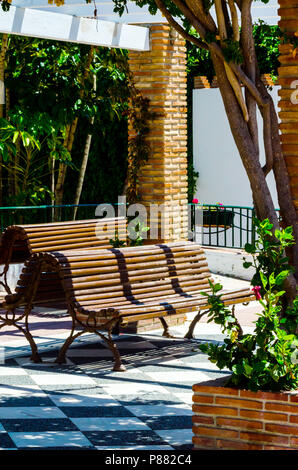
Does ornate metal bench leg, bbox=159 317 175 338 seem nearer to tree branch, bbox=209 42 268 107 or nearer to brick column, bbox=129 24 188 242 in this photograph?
brick column, bbox=129 24 188 242

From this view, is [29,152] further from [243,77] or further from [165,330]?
[243,77]

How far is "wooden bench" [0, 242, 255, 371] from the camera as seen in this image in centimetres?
794

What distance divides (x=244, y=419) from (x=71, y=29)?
647 cm

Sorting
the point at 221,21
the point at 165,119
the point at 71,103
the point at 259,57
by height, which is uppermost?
the point at 259,57

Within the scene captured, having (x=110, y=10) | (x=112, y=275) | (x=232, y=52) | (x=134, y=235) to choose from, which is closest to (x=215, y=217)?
(x=134, y=235)

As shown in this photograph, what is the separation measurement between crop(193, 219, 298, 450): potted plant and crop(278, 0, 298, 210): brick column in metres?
0.66

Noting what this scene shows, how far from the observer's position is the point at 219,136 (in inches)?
788

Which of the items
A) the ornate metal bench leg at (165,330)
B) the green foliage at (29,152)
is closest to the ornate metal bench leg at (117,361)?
the ornate metal bench leg at (165,330)

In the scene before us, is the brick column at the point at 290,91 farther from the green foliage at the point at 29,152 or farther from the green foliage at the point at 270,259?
the green foliage at the point at 29,152

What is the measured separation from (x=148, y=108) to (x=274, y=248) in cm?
584

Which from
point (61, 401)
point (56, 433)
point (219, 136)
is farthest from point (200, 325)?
point (219, 136)

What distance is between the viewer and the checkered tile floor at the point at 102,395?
19.1 feet

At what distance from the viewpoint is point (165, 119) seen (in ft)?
35.0

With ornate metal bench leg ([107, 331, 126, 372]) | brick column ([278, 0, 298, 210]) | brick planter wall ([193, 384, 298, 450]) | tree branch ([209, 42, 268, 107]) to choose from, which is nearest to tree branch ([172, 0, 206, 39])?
tree branch ([209, 42, 268, 107])
